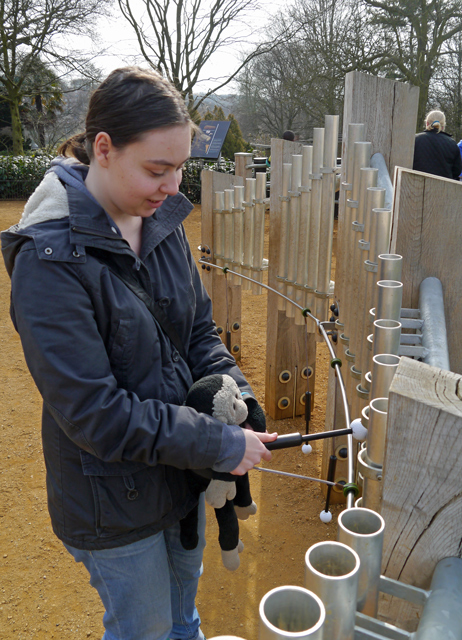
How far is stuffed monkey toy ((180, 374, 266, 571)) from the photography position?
158 centimetres

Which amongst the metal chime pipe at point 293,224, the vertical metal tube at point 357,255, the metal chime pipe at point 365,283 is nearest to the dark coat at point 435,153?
the metal chime pipe at point 293,224

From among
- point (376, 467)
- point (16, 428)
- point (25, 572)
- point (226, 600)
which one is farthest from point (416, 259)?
point (16, 428)

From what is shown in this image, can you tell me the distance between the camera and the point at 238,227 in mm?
4723

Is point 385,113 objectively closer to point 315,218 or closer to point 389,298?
point 315,218

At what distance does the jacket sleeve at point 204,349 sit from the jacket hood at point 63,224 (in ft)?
1.44

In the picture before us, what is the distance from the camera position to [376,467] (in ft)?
4.20

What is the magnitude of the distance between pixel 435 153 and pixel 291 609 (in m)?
6.70

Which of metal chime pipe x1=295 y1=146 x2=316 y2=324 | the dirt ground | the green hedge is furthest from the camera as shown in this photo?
the green hedge

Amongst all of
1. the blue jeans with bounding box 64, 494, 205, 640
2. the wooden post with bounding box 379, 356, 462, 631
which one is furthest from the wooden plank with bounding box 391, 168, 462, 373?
the blue jeans with bounding box 64, 494, 205, 640

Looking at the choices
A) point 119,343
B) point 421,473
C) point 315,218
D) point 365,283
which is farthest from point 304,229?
point 421,473

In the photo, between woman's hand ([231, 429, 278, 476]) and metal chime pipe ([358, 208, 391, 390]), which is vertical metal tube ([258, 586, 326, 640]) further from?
metal chime pipe ([358, 208, 391, 390])

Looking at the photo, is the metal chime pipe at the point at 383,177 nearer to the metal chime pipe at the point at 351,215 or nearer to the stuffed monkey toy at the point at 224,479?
the metal chime pipe at the point at 351,215

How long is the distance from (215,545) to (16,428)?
2204mm

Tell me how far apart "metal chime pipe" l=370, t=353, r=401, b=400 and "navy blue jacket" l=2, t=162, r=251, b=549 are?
1.36ft
